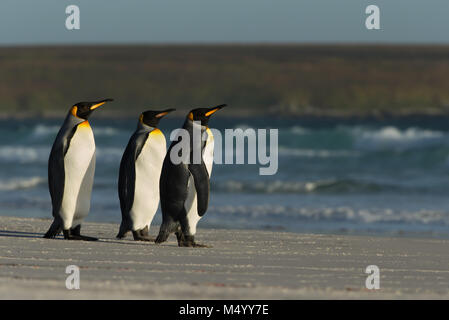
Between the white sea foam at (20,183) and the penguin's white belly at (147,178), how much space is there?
10183 mm

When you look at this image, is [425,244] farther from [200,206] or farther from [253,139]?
[253,139]

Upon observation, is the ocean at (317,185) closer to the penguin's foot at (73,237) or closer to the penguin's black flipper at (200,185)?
the penguin's foot at (73,237)

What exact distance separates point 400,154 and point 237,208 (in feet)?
42.4

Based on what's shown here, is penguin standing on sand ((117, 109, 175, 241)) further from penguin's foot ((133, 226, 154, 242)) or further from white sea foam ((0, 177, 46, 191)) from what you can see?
white sea foam ((0, 177, 46, 191))

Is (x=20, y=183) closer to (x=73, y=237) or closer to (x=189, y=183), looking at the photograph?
(x=73, y=237)

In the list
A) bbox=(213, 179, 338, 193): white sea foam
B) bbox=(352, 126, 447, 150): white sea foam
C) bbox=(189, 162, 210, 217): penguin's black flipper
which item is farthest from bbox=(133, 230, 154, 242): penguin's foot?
bbox=(352, 126, 447, 150): white sea foam

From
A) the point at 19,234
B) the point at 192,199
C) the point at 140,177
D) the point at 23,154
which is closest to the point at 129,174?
the point at 140,177

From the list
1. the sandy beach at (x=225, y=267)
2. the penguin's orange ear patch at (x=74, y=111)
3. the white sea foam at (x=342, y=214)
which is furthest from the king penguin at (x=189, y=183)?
the white sea foam at (x=342, y=214)

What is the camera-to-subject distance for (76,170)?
9.05 meters

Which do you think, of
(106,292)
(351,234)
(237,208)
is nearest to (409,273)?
(106,292)

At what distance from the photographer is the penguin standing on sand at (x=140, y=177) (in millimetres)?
9172

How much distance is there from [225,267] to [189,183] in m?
1.46

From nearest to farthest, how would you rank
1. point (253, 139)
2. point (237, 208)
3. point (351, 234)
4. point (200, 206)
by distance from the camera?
point (200, 206) < point (351, 234) < point (237, 208) < point (253, 139)
